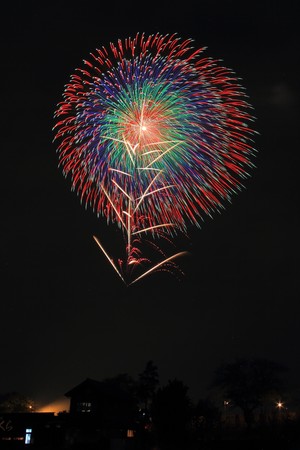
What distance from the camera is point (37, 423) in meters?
51.7

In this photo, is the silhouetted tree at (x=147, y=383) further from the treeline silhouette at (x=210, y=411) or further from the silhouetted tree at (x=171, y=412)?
the silhouetted tree at (x=171, y=412)

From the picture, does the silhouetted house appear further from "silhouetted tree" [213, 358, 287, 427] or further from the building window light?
"silhouetted tree" [213, 358, 287, 427]

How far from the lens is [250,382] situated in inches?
3093

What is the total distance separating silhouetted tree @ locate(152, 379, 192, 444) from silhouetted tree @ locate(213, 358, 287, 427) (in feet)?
123

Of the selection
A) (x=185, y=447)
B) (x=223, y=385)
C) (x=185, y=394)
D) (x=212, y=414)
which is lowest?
(x=185, y=447)

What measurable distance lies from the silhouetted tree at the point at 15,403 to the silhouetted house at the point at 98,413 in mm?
38261

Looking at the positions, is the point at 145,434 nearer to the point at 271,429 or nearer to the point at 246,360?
the point at 271,429

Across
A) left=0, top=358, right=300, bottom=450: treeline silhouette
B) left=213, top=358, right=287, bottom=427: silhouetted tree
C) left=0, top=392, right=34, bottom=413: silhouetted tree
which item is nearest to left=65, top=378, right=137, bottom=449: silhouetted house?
left=0, top=358, right=300, bottom=450: treeline silhouette

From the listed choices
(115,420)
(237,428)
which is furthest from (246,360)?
(115,420)

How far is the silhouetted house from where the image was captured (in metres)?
54.4

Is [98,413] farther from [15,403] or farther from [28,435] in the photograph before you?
[15,403]

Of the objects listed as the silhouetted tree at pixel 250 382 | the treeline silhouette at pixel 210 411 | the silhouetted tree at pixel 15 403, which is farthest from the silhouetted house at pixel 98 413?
the silhouetted tree at pixel 15 403

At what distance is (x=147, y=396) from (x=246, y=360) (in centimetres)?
2085

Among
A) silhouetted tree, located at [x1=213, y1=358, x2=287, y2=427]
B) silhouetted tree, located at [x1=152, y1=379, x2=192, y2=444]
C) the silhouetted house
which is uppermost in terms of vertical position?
silhouetted tree, located at [x1=213, y1=358, x2=287, y2=427]
